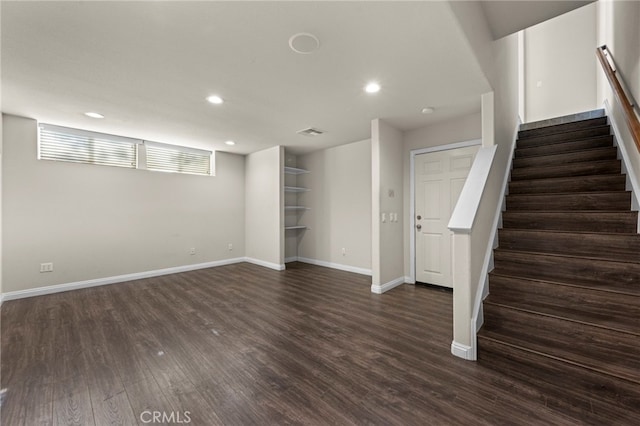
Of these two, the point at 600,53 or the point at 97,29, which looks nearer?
the point at 97,29

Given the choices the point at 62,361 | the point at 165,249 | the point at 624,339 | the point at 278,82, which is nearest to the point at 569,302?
the point at 624,339

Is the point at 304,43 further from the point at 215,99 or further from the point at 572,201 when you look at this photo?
the point at 572,201

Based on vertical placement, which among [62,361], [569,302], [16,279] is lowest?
[62,361]

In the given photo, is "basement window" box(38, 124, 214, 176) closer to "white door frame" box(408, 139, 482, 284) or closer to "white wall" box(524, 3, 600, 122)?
"white door frame" box(408, 139, 482, 284)

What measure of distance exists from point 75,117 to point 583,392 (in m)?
6.10

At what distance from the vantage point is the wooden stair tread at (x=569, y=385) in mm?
1507

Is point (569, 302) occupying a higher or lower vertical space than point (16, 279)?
higher

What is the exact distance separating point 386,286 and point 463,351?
5.89ft

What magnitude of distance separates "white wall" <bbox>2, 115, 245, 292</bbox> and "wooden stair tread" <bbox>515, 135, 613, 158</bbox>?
5604mm

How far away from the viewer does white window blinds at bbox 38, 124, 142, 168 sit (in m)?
3.94

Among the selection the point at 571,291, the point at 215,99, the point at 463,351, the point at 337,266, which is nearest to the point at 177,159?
the point at 215,99

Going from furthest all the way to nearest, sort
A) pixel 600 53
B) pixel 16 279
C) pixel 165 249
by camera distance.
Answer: pixel 165 249
pixel 16 279
pixel 600 53

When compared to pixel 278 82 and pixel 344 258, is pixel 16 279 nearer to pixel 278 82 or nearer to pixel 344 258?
pixel 278 82

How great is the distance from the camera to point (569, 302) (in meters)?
2.10
